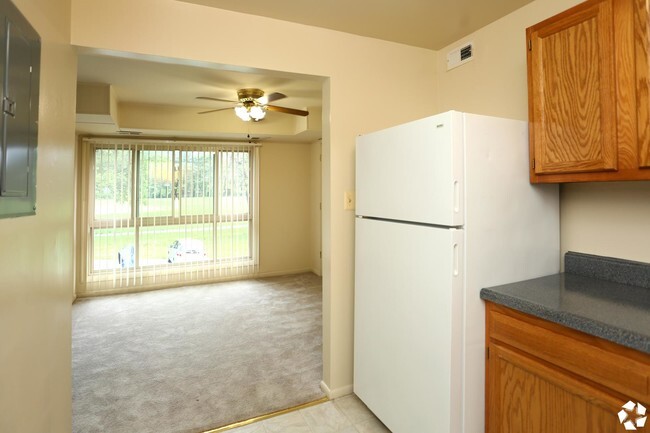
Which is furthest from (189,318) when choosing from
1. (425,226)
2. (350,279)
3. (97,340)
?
(425,226)

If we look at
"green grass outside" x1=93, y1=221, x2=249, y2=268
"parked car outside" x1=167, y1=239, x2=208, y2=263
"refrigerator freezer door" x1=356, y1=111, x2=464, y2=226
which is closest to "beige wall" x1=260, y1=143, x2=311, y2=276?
"green grass outside" x1=93, y1=221, x2=249, y2=268

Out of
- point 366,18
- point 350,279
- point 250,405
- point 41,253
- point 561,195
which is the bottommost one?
point 250,405

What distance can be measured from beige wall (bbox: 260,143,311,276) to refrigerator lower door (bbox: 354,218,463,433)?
11.9 ft

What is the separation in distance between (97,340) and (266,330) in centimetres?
157

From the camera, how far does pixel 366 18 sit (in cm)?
203

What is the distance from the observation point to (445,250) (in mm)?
1410

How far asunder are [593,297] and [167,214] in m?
4.87

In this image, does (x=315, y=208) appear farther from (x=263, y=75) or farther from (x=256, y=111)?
(x=263, y=75)

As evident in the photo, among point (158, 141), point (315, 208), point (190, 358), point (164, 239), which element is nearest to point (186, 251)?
point (164, 239)

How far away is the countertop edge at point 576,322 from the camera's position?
985 mm

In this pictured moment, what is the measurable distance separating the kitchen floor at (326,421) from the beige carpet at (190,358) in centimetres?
12

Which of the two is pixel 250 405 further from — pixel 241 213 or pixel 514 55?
pixel 241 213

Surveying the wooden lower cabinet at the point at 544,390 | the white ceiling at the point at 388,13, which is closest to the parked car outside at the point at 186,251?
the white ceiling at the point at 388,13

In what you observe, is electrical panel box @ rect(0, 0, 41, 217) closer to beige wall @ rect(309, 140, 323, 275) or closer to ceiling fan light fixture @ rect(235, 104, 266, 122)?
ceiling fan light fixture @ rect(235, 104, 266, 122)
